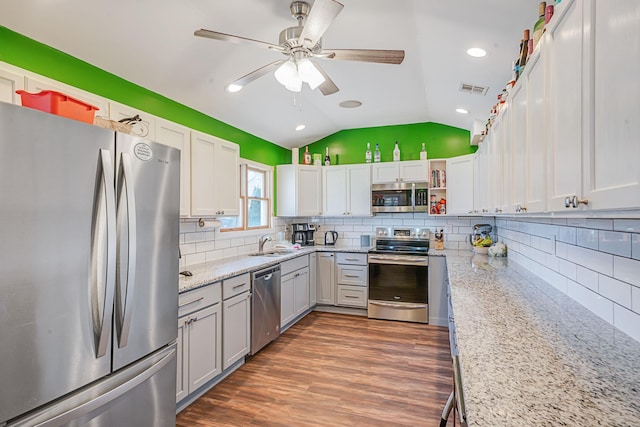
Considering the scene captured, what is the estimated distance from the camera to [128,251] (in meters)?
1.57

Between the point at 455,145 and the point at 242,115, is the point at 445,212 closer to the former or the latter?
the point at 455,145

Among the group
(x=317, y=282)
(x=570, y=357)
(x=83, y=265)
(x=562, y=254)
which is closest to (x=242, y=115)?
(x=317, y=282)

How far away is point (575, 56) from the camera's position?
1.03 meters

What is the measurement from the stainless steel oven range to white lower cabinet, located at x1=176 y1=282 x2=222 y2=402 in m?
2.32

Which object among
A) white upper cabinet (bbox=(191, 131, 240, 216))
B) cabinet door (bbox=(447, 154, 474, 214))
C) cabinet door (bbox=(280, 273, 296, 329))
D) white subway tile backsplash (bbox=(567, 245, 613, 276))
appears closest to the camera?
white subway tile backsplash (bbox=(567, 245, 613, 276))

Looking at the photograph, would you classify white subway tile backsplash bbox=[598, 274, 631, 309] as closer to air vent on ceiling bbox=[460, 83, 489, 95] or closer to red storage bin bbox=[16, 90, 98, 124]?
air vent on ceiling bbox=[460, 83, 489, 95]

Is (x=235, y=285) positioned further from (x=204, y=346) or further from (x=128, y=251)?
(x=128, y=251)

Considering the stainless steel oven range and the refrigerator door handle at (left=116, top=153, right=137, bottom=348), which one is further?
the stainless steel oven range

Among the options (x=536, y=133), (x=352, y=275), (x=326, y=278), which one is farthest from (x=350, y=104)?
(x=536, y=133)

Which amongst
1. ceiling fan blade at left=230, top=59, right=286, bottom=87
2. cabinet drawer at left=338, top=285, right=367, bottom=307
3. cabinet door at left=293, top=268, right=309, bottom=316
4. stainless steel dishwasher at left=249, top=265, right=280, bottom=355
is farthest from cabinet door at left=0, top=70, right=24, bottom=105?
cabinet drawer at left=338, top=285, right=367, bottom=307

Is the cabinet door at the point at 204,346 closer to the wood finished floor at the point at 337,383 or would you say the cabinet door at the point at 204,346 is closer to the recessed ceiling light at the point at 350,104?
the wood finished floor at the point at 337,383

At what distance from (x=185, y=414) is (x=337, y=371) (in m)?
1.26

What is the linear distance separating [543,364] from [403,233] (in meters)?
3.86

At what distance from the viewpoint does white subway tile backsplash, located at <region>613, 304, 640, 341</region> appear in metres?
1.32
